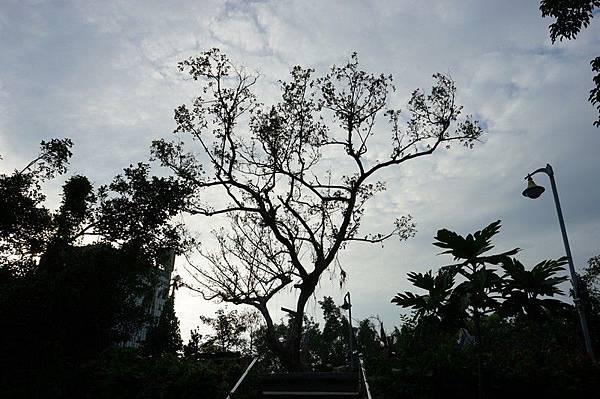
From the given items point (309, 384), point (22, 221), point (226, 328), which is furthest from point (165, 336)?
point (309, 384)

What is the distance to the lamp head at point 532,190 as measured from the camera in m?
10.4

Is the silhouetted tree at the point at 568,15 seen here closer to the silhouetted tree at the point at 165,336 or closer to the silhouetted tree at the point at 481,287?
the silhouetted tree at the point at 481,287

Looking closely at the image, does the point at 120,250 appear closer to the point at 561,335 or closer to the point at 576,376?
the point at 576,376

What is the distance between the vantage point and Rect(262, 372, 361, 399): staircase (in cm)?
766

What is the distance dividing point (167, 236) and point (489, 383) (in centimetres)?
901

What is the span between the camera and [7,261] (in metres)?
10.9

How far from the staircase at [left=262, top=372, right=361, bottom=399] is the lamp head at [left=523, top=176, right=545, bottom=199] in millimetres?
6466

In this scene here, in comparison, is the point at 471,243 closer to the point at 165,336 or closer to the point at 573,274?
the point at 573,274

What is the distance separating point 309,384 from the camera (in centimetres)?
797

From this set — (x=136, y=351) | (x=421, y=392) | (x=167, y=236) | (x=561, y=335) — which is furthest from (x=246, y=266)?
(x=561, y=335)

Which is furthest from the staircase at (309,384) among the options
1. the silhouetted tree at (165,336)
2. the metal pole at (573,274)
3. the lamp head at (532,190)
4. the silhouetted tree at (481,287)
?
the silhouetted tree at (165,336)

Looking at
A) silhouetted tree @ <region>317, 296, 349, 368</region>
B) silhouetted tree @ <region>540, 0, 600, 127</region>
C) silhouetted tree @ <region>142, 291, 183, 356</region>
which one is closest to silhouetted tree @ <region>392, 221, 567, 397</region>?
silhouetted tree @ <region>540, 0, 600, 127</region>

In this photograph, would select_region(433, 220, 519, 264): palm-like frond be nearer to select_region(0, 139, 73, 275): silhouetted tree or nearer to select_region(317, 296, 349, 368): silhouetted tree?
select_region(0, 139, 73, 275): silhouetted tree

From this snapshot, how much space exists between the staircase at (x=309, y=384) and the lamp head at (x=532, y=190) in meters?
6.47
